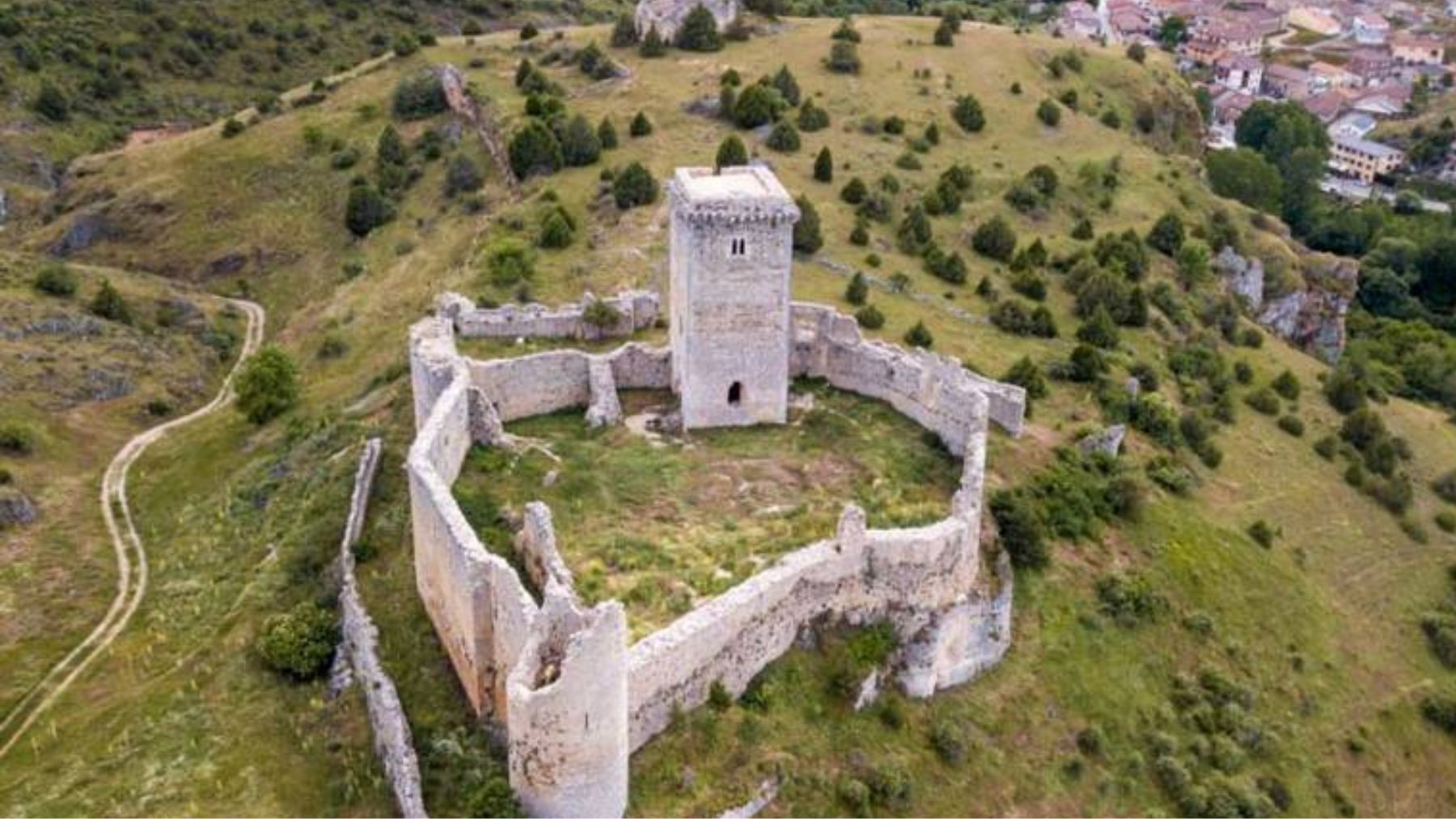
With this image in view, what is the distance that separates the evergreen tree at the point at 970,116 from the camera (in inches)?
3602

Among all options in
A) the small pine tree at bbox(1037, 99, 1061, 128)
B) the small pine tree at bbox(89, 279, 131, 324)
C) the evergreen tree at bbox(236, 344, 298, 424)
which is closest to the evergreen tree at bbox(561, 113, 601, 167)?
the evergreen tree at bbox(236, 344, 298, 424)

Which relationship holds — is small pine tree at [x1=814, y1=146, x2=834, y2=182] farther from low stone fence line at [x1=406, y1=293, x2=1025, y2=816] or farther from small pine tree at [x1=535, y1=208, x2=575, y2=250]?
low stone fence line at [x1=406, y1=293, x2=1025, y2=816]

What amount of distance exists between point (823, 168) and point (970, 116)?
1848 centimetres

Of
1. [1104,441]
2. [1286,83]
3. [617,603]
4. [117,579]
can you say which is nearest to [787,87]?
[1104,441]

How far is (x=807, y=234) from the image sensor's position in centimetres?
6825

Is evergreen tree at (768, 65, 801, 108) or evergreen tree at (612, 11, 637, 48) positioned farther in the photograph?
evergreen tree at (612, 11, 637, 48)

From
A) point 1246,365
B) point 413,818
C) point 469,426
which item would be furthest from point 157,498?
point 1246,365

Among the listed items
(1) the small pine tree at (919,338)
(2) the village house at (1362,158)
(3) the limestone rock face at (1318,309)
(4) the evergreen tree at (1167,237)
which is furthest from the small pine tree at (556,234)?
(2) the village house at (1362,158)

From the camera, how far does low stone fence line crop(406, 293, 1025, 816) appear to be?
92.4 ft

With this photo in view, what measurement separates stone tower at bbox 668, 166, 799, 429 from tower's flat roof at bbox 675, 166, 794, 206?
0.14ft

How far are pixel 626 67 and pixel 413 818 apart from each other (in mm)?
72063

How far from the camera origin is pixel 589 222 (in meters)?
69.1

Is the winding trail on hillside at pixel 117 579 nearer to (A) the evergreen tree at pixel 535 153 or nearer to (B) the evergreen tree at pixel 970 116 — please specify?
(A) the evergreen tree at pixel 535 153

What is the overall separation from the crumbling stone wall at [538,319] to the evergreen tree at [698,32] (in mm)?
50494
